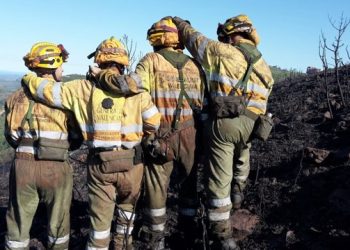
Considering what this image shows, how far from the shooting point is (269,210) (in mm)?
5238

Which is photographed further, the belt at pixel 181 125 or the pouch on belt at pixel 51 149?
the belt at pixel 181 125

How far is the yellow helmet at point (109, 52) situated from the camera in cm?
405

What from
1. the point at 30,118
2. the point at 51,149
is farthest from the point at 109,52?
the point at 51,149

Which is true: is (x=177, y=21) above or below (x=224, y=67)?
above

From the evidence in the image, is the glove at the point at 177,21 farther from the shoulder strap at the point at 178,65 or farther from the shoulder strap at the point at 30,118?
the shoulder strap at the point at 30,118

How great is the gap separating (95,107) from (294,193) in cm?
292

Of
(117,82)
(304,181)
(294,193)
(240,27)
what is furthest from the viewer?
(304,181)

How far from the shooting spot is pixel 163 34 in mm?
4480

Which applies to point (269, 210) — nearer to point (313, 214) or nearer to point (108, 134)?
point (313, 214)

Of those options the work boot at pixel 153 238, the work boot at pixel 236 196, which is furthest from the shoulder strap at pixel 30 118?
the work boot at pixel 236 196

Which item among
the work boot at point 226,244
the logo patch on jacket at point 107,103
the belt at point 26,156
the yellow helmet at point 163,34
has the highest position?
the yellow helmet at point 163,34

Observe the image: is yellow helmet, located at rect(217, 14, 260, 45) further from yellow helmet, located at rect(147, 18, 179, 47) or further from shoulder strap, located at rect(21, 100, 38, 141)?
shoulder strap, located at rect(21, 100, 38, 141)

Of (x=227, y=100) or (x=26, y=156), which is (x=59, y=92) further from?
(x=227, y=100)


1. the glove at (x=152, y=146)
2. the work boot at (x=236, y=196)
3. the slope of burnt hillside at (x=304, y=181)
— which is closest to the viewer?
the glove at (x=152, y=146)
